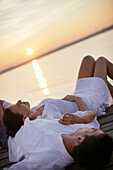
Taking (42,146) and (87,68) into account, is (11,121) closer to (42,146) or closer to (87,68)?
(42,146)

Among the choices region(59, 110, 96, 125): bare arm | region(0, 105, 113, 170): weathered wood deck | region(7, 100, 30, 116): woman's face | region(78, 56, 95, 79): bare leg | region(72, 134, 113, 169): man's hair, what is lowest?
region(0, 105, 113, 170): weathered wood deck

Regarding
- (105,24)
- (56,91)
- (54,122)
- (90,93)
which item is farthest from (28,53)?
(54,122)

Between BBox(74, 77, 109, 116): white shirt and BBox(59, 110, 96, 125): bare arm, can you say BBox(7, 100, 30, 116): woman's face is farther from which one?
BBox(74, 77, 109, 116): white shirt

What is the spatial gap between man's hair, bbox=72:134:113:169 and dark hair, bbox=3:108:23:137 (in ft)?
2.73

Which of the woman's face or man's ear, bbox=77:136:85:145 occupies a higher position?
the woman's face

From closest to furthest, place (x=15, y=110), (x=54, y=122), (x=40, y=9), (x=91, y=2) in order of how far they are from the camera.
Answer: (x=54, y=122) < (x=15, y=110) < (x=40, y=9) < (x=91, y=2)

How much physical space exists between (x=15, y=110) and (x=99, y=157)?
1.04 metres

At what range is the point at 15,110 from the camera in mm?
2523

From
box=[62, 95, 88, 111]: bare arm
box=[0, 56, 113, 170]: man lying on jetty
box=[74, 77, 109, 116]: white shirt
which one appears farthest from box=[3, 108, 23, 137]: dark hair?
box=[74, 77, 109, 116]: white shirt

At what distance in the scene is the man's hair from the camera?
5.51 ft

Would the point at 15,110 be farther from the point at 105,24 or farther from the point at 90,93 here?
the point at 105,24

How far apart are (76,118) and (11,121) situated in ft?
1.80

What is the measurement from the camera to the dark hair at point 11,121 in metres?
2.45

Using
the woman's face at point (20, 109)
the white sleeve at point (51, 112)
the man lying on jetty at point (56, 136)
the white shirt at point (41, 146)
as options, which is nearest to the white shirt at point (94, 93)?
the man lying on jetty at point (56, 136)
